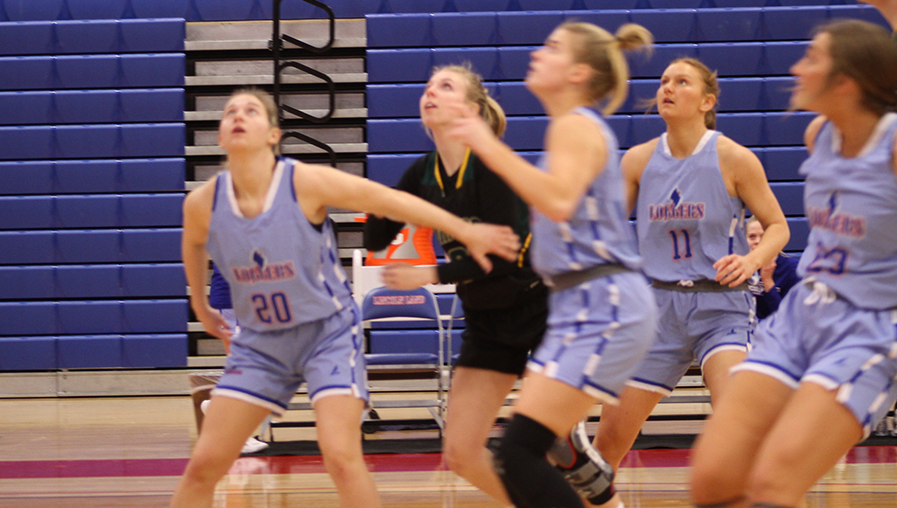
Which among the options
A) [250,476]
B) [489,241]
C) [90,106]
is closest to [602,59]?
[489,241]

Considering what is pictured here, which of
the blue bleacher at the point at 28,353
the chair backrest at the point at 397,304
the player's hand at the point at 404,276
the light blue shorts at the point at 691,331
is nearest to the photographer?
the player's hand at the point at 404,276

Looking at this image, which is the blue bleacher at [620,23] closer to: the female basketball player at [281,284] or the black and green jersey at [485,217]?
the black and green jersey at [485,217]

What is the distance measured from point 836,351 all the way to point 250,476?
10.2ft

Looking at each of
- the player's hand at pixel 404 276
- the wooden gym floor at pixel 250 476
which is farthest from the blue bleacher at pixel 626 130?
the player's hand at pixel 404 276

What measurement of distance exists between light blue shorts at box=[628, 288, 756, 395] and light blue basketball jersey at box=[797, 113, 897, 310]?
2.79ft

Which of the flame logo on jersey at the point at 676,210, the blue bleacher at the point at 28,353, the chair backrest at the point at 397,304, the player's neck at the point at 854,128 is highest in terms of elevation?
the player's neck at the point at 854,128

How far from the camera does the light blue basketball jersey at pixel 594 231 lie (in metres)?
1.97

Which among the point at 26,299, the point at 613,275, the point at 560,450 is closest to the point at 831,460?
the point at 613,275

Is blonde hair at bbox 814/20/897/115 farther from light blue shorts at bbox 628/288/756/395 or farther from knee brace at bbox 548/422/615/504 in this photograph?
knee brace at bbox 548/422/615/504

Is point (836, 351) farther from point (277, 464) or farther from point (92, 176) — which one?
point (92, 176)

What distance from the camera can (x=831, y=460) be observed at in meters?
1.77

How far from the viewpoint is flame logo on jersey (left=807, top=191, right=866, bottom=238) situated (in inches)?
72.4

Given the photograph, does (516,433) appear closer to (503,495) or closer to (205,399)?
(503,495)

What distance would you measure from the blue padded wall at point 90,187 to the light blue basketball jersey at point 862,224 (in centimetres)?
638
